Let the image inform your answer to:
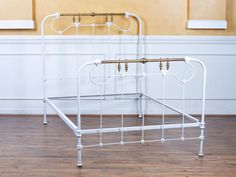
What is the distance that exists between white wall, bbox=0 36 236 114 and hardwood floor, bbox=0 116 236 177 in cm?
64

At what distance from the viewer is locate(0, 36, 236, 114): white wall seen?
Answer: 14.9 feet

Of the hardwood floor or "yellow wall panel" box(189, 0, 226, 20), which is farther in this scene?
"yellow wall panel" box(189, 0, 226, 20)

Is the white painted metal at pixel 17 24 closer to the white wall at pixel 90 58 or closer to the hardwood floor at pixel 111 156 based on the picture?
the white wall at pixel 90 58

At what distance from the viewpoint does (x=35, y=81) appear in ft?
15.1

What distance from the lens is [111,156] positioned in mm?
3205

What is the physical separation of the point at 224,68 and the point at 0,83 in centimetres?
260

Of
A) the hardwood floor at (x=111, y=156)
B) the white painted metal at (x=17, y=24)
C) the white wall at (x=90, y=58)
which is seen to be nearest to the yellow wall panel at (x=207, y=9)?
the white wall at (x=90, y=58)

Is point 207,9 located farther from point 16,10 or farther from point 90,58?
point 16,10

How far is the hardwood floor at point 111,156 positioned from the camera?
9.44 feet

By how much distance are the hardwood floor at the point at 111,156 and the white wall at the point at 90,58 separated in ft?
2.09

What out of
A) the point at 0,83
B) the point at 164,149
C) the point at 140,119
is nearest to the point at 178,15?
the point at 140,119

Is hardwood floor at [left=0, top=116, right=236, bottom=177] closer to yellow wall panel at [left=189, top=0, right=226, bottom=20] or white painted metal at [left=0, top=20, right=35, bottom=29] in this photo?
white painted metal at [left=0, top=20, right=35, bottom=29]

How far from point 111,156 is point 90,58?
1.65 metres

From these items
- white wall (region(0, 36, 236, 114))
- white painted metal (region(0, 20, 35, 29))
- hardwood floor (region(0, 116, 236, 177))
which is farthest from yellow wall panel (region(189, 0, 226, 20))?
white painted metal (region(0, 20, 35, 29))
